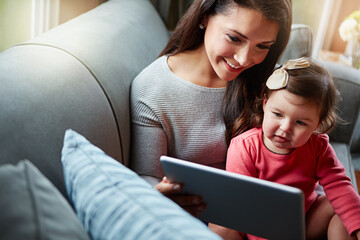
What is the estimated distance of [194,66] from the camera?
1.32 m

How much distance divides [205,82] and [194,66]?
69 mm

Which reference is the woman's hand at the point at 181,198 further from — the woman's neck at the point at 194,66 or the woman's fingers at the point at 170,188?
the woman's neck at the point at 194,66

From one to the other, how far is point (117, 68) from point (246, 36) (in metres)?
0.41

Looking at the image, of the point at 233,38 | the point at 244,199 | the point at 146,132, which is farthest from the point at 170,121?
the point at 244,199

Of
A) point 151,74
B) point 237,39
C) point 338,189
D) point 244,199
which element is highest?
point 237,39

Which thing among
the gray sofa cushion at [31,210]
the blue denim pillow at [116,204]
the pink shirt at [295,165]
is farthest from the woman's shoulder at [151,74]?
the gray sofa cushion at [31,210]

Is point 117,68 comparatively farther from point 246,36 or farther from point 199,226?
point 199,226

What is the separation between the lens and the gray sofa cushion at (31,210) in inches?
18.6

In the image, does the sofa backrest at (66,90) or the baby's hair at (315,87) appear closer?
the sofa backrest at (66,90)

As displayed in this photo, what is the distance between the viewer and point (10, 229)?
464 millimetres

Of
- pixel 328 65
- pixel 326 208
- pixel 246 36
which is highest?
pixel 246 36

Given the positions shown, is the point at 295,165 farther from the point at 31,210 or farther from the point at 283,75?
the point at 31,210

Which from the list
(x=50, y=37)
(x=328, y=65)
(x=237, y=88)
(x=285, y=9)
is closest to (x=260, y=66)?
(x=237, y=88)

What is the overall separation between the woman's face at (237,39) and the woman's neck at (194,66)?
0.36 feet
